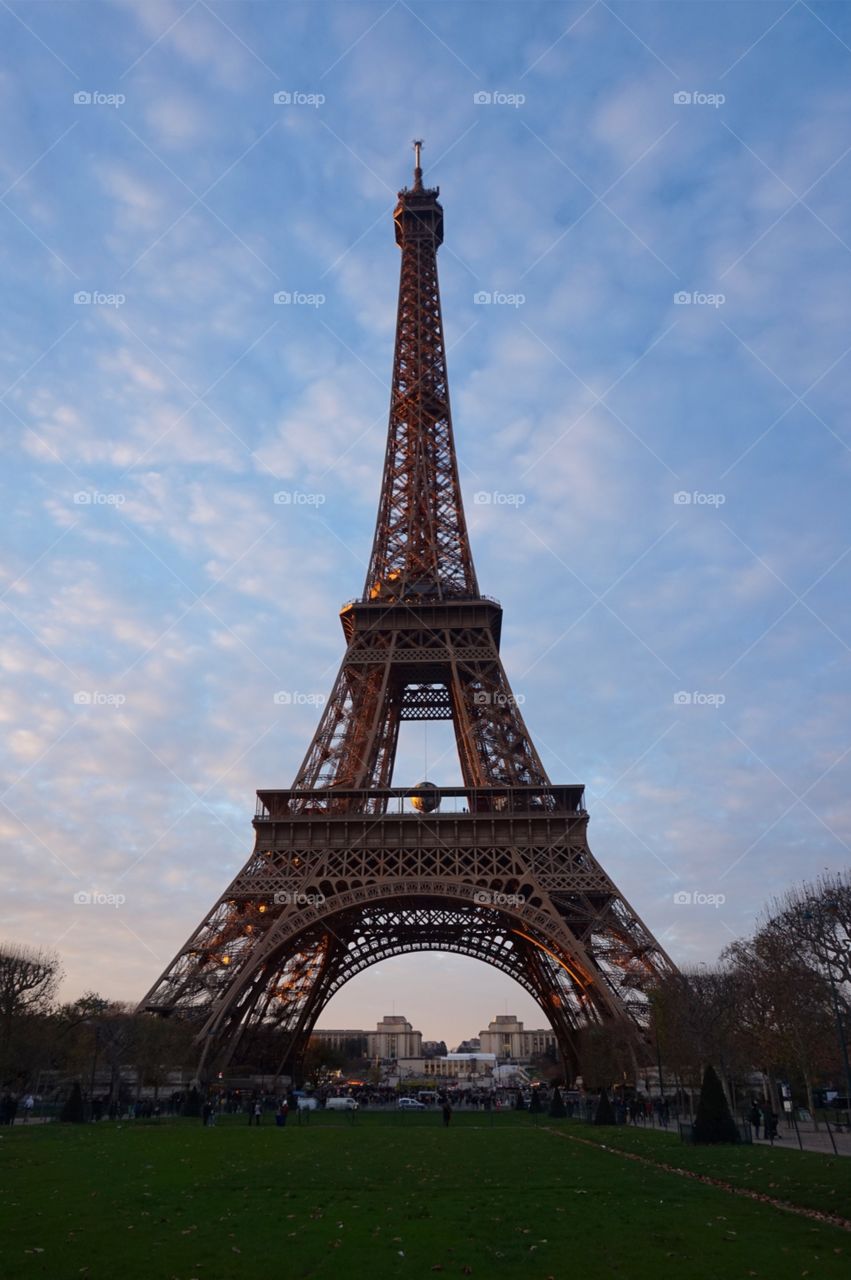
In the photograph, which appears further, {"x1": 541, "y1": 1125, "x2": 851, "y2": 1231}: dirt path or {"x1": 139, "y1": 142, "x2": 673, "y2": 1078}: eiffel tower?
{"x1": 139, "y1": 142, "x2": 673, "y2": 1078}: eiffel tower

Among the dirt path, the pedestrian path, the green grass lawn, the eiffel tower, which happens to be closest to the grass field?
the green grass lawn

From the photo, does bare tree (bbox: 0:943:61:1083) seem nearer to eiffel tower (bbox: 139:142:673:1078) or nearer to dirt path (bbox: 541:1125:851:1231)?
eiffel tower (bbox: 139:142:673:1078)

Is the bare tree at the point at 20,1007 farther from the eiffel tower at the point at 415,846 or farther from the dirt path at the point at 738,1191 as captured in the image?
the dirt path at the point at 738,1191

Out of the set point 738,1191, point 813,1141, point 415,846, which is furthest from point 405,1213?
point 415,846

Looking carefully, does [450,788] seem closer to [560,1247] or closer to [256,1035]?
[256,1035]

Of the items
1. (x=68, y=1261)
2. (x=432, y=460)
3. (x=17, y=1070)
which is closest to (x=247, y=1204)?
(x=68, y=1261)

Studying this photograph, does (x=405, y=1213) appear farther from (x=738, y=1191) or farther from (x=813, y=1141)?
(x=813, y=1141)

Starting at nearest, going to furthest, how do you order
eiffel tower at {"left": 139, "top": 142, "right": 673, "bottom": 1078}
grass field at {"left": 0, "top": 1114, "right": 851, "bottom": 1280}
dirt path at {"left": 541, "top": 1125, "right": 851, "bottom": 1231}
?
grass field at {"left": 0, "top": 1114, "right": 851, "bottom": 1280}, dirt path at {"left": 541, "top": 1125, "right": 851, "bottom": 1231}, eiffel tower at {"left": 139, "top": 142, "right": 673, "bottom": 1078}
